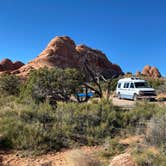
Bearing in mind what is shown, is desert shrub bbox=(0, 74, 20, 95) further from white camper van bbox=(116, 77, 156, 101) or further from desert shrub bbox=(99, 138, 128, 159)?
desert shrub bbox=(99, 138, 128, 159)

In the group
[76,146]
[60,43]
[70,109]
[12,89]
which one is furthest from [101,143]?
[60,43]

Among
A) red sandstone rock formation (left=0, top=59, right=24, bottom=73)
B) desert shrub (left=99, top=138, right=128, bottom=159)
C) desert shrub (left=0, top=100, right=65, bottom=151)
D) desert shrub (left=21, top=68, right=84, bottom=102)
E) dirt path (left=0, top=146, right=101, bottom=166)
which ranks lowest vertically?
dirt path (left=0, top=146, right=101, bottom=166)

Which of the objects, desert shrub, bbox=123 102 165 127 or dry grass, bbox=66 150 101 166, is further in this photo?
desert shrub, bbox=123 102 165 127

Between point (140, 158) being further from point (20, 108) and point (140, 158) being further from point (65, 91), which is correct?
point (65, 91)

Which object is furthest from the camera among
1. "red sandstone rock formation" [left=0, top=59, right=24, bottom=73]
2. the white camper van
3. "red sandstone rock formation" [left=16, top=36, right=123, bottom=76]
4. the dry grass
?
"red sandstone rock formation" [left=0, top=59, right=24, bottom=73]

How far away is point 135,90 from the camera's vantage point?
2247 cm

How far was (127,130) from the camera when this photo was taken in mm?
10828

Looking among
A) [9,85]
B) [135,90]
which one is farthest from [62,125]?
[9,85]

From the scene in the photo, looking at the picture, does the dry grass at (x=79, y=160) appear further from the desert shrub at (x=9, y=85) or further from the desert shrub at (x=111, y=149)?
the desert shrub at (x=9, y=85)

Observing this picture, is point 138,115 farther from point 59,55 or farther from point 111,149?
point 59,55

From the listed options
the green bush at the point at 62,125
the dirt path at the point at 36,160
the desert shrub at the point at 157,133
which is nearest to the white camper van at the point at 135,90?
the green bush at the point at 62,125

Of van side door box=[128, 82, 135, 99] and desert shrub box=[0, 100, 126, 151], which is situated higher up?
van side door box=[128, 82, 135, 99]

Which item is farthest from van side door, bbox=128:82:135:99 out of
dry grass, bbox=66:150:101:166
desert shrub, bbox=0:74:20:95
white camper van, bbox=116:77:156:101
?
dry grass, bbox=66:150:101:166

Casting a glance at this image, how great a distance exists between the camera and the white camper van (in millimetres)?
22000
